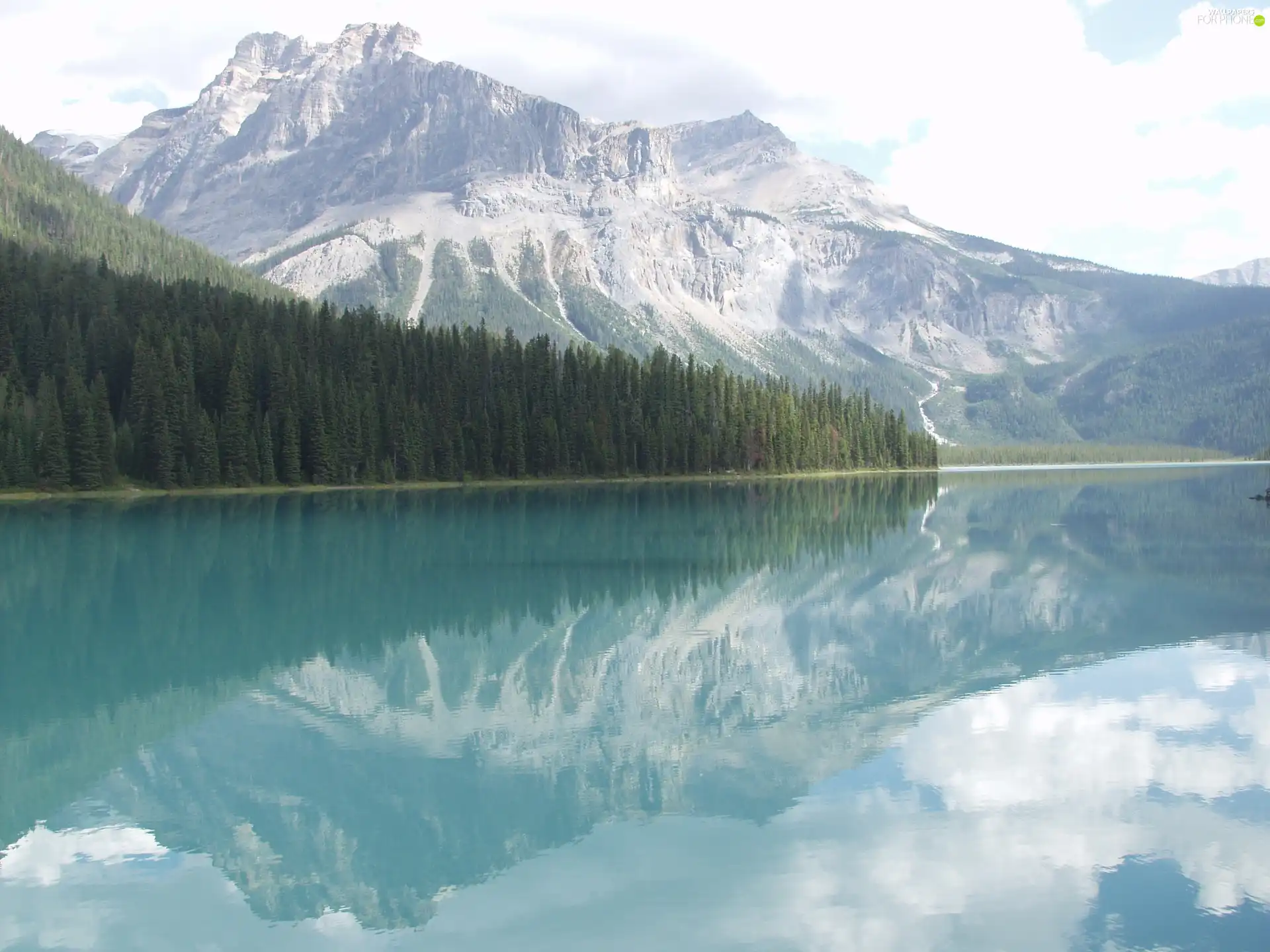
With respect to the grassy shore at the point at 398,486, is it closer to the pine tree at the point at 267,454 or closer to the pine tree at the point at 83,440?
the pine tree at the point at 267,454

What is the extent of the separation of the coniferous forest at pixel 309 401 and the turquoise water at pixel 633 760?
57.4 metres

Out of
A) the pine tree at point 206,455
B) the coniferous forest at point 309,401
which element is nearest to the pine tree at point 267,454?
the coniferous forest at point 309,401

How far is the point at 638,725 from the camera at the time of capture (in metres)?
21.5

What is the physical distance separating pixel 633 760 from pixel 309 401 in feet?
312

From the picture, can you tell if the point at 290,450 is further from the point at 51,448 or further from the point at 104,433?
the point at 51,448

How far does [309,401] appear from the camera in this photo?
4213 inches

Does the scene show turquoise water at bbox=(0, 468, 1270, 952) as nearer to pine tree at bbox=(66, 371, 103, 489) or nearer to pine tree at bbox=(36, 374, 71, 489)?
pine tree at bbox=(36, 374, 71, 489)

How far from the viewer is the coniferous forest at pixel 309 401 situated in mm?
97688

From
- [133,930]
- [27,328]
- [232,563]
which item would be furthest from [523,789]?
[27,328]

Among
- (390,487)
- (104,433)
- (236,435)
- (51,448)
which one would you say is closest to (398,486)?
(390,487)

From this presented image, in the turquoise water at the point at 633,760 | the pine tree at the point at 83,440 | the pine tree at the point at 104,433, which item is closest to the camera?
the turquoise water at the point at 633,760

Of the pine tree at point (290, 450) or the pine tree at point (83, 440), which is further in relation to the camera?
the pine tree at point (290, 450)

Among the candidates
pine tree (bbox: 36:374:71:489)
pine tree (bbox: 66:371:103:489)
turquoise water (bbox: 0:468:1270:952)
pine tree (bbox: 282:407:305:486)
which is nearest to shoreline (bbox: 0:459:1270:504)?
pine tree (bbox: 282:407:305:486)

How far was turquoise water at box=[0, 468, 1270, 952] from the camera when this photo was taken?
1330 centimetres
